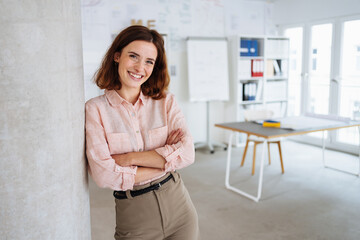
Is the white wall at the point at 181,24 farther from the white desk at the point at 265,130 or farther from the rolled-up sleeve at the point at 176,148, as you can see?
the rolled-up sleeve at the point at 176,148

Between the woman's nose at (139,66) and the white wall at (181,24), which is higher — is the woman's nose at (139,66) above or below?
below

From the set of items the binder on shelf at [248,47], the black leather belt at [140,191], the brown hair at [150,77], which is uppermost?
the binder on shelf at [248,47]

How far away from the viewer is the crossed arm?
135 cm

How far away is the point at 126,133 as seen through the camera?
1.39 meters

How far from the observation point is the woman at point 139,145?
135cm

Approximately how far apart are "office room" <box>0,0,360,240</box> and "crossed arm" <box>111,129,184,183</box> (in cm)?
7

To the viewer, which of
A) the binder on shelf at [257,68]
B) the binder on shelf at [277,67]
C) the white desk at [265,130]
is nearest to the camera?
the white desk at [265,130]

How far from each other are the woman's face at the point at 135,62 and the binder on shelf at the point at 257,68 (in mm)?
4650

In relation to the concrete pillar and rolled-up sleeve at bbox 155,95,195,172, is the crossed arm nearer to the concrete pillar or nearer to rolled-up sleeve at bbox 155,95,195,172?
rolled-up sleeve at bbox 155,95,195,172

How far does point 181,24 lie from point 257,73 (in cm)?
157

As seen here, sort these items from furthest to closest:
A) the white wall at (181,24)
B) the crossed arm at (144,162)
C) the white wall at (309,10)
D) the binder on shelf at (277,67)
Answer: the binder on shelf at (277,67), the white wall at (309,10), the white wall at (181,24), the crossed arm at (144,162)

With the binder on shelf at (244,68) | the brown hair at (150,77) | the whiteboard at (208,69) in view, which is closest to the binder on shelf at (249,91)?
the binder on shelf at (244,68)

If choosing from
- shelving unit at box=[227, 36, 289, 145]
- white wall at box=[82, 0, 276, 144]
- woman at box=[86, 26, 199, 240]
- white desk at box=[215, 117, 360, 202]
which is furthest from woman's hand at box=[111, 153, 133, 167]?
shelving unit at box=[227, 36, 289, 145]

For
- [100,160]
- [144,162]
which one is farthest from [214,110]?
[100,160]
